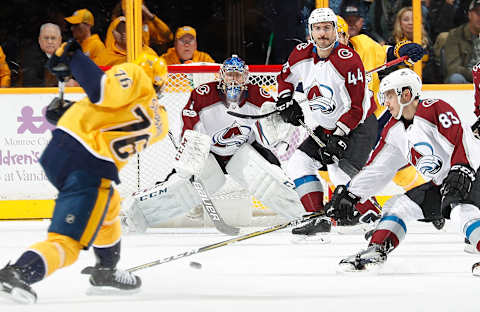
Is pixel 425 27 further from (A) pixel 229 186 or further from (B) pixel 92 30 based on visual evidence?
(B) pixel 92 30

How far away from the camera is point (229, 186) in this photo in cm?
480

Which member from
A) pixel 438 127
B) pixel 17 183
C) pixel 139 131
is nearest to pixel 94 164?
pixel 139 131

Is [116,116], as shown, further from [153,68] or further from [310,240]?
[310,240]

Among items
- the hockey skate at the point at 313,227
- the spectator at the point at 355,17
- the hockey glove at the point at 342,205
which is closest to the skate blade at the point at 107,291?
the hockey glove at the point at 342,205

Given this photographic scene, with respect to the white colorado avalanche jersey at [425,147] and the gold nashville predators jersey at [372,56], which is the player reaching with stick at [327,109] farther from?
the white colorado avalanche jersey at [425,147]

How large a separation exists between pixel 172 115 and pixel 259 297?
241cm

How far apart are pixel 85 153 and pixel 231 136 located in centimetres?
190

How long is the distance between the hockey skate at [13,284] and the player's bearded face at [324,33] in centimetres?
232

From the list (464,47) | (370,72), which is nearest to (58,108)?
(370,72)

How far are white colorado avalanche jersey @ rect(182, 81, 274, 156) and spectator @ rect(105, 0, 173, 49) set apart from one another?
2.66 feet

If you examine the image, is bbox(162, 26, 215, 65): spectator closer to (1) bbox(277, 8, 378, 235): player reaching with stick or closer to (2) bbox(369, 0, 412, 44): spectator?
(1) bbox(277, 8, 378, 235): player reaching with stick

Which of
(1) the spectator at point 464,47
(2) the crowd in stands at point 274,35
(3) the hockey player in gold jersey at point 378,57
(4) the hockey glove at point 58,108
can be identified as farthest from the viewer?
(1) the spectator at point 464,47

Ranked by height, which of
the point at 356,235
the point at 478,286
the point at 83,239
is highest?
the point at 83,239

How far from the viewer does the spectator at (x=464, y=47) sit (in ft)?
17.0
